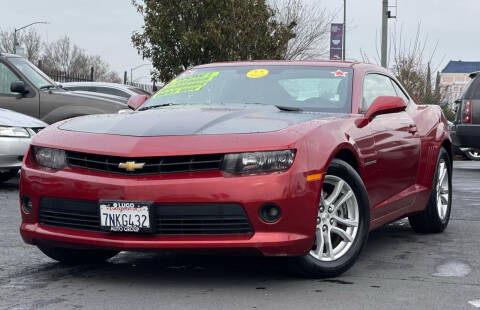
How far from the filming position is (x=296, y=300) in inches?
192

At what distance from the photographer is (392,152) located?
652cm

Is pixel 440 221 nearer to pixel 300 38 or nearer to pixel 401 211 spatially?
pixel 401 211

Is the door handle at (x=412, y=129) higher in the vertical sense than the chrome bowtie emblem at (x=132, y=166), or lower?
lower

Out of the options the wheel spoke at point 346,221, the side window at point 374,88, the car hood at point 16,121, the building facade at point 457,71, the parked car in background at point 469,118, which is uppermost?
the side window at point 374,88

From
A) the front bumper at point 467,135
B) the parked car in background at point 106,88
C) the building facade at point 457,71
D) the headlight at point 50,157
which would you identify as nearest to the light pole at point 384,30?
the parked car in background at point 106,88

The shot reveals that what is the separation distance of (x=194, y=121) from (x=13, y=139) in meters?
6.02

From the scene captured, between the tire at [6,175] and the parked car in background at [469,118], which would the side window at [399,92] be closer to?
the tire at [6,175]

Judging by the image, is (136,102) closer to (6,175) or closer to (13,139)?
(13,139)

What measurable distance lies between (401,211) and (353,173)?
132cm

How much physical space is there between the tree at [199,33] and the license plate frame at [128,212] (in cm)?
2328

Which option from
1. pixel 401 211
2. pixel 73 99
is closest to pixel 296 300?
pixel 401 211

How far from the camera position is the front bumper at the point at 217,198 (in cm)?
496

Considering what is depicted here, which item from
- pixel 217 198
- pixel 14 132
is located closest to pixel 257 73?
pixel 217 198

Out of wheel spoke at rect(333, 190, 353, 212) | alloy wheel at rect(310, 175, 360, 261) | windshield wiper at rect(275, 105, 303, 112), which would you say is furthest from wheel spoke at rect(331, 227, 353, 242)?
windshield wiper at rect(275, 105, 303, 112)
